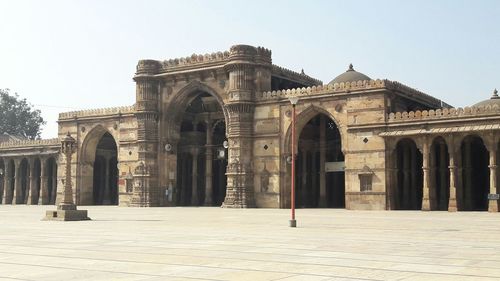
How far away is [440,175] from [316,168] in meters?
10.9

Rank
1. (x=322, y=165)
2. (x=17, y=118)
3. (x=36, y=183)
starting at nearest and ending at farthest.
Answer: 1. (x=322, y=165)
2. (x=36, y=183)
3. (x=17, y=118)

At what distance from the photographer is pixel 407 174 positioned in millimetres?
40656

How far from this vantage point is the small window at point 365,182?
39.7 metres

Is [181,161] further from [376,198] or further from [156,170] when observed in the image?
[376,198]

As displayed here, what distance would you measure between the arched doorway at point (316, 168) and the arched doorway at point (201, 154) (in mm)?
6841

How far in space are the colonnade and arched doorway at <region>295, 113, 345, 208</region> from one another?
24.5m

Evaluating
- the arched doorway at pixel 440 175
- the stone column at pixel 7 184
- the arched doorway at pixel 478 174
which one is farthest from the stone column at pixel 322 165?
the stone column at pixel 7 184

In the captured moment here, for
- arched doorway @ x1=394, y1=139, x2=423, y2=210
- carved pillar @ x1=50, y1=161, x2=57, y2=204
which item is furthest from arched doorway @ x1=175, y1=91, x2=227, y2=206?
arched doorway @ x1=394, y1=139, x2=423, y2=210

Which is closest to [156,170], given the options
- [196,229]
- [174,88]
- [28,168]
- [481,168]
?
[174,88]

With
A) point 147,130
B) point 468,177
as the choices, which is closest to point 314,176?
point 468,177

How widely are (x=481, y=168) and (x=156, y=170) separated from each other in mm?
24433

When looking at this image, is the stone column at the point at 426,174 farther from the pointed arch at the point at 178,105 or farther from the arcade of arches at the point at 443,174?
the pointed arch at the point at 178,105

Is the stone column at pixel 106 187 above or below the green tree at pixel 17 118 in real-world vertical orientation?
below

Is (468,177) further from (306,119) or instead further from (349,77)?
(349,77)
